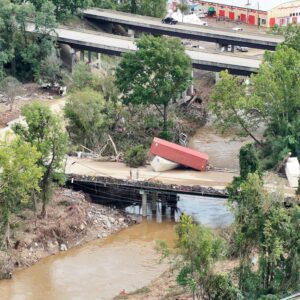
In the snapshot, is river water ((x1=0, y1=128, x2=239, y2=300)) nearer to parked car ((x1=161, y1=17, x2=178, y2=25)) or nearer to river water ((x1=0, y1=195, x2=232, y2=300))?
river water ((x1=0, y1=195, x2=232, y2=300))

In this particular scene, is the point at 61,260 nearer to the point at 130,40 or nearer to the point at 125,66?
the point at 125,66

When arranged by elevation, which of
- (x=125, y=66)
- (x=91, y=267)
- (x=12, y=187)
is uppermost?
(x=125, y=66)

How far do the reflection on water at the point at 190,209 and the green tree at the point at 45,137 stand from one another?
6.77 meters

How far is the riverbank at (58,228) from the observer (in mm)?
49781

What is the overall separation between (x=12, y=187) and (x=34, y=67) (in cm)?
2959

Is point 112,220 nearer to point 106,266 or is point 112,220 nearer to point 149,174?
point 149,174

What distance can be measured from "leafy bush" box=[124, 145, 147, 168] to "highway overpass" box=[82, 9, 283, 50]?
27319mm

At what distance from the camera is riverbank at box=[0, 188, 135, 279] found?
4978 centimetres

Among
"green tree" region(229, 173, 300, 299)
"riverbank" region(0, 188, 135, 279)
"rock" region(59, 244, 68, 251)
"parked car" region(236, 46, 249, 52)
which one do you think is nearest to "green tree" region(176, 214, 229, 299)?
"green tree" region(229, 173, 300, 299)

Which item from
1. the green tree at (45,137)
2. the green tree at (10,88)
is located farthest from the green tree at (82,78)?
the green tree at (45,137)

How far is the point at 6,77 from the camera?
7406 cm

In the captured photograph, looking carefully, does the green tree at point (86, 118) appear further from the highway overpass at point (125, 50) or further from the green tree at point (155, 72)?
the highway overpass at point (125, 50)

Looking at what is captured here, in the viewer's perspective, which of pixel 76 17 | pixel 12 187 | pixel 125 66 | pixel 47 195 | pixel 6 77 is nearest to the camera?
pixel 12 187

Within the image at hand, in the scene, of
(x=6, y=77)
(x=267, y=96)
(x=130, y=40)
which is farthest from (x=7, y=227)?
(x=130, y=40)
